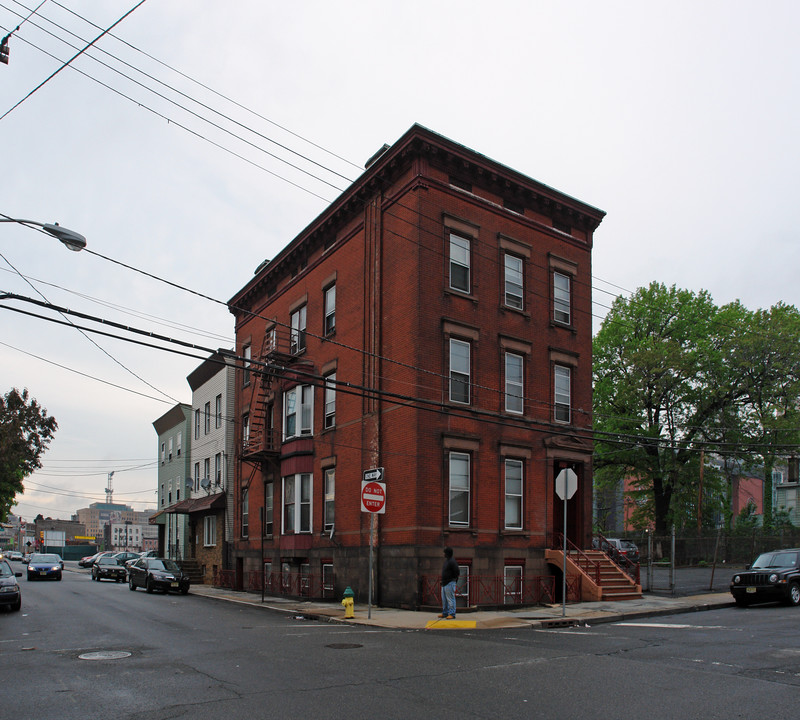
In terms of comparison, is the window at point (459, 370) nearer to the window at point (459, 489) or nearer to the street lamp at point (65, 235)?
the window at point (459, 489)

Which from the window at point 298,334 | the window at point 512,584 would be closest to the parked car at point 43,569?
the window at point 298,334

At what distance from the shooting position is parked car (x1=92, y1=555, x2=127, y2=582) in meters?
43.9

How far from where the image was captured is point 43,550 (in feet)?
323

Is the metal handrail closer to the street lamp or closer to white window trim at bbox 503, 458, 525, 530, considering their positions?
white window trim at bbox 503, 458, 525, 530

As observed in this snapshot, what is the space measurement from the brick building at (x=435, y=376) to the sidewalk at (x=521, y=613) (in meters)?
1.73

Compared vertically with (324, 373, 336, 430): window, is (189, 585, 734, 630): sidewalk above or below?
below

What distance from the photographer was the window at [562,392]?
87.2 ft

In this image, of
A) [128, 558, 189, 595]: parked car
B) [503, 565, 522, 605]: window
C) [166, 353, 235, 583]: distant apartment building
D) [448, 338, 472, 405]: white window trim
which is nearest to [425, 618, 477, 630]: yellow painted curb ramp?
[503, 565, 522, 605]: window

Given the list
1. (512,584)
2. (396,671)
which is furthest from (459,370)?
(396,671)

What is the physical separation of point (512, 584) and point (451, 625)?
21.5 feet

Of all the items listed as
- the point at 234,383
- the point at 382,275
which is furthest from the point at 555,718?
the point at 234,383

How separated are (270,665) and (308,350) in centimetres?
1889

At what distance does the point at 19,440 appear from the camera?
5297 centimetres

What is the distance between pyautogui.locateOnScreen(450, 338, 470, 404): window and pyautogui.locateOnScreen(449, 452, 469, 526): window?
6.04 feet
